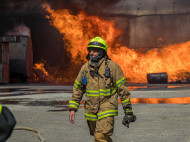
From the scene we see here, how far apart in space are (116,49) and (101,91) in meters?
41.8

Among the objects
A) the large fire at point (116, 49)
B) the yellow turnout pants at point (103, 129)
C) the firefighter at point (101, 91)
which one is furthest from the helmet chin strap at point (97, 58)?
the large fire at point (116, 49)

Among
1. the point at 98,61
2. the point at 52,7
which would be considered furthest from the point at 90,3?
the point at 98,61

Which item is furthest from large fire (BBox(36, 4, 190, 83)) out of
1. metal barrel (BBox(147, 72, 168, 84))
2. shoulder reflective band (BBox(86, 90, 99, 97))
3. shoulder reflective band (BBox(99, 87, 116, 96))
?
shoulder reflective band (BBox(86, 90, 99, 97))

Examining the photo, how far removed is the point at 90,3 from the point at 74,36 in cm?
451

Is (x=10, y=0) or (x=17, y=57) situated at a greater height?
(x=10, y=0)

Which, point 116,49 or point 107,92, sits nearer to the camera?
point 107,92

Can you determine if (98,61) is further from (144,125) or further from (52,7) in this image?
(52,7)

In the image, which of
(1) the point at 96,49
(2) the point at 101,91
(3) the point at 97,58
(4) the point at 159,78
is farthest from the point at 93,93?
(4) the point at 159,78

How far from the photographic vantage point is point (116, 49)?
4631 centimetres

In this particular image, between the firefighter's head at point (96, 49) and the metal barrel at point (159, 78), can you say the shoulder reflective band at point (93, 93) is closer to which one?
the firefighter's head at point (96, 49)

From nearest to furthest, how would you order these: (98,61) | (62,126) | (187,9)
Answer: (98,61) → (62,126) → (187,9)

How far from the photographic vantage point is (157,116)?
10.4 metres

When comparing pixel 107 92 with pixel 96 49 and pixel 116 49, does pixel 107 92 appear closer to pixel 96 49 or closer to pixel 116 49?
pixel 96 49

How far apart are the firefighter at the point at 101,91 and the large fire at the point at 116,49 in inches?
1621
